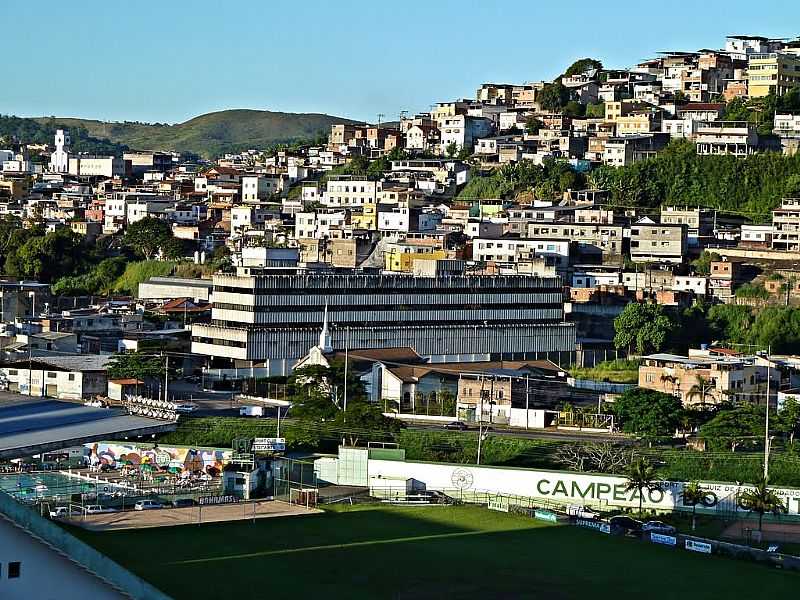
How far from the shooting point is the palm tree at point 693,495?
32.5m

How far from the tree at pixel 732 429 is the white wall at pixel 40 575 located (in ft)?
66.5

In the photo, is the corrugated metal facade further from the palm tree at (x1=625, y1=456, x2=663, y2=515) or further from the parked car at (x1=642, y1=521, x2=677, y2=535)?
the parked car at (x1=642, y1=521, x2=677, y2=535)

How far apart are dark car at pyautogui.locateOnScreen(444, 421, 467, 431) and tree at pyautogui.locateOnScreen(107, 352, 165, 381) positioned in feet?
26.1

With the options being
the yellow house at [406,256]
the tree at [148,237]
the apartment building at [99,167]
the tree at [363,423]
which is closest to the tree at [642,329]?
the yellow house at [406,256]

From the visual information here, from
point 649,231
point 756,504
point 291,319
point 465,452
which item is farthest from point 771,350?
point 756,504

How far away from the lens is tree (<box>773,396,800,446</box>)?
38.7 m

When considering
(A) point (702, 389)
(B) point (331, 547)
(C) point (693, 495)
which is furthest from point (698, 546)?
(A) point (702, 389)

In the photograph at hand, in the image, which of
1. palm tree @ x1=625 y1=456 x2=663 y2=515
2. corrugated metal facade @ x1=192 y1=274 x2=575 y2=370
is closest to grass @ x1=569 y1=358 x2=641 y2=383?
corrugated metal facade @ x1=192 y1=274 x2=575 y2=370

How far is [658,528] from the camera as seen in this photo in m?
30.8

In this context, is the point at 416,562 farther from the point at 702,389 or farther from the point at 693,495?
the point at 702,389

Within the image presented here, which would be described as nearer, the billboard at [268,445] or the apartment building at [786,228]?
the billboard at [268,445]

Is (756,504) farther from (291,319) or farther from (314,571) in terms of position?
(291,319)

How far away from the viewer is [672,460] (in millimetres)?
36500

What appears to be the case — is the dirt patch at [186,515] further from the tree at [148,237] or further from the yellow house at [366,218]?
the tree at [148,237]
